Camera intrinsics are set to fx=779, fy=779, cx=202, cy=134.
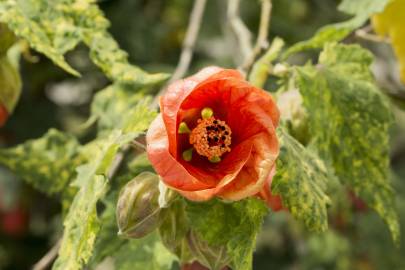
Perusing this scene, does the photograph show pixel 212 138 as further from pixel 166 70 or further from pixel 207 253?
pixel 166 70

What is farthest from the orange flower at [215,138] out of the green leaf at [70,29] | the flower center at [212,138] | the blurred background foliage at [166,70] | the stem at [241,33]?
the blurred background foliage at [166,70]

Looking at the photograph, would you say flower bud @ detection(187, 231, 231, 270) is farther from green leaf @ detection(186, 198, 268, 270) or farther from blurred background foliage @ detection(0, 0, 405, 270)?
blurred background foliage @ detection(0, 0, 405, 270)

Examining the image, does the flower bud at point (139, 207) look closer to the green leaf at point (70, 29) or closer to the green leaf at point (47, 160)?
the green leaf at point (70, 29)

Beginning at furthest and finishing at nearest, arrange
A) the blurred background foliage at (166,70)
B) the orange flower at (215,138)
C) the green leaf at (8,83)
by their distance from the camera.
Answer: the blurred background foliage at (166,70) < the green leaf at (8,83) < the orange flower at (215,138)

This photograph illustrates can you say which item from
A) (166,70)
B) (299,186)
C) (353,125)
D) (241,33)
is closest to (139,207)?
(299,186)

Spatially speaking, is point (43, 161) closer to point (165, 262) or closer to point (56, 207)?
point (165, 262)

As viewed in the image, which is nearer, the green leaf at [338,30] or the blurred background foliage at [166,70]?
the green leaf at [338,30]
